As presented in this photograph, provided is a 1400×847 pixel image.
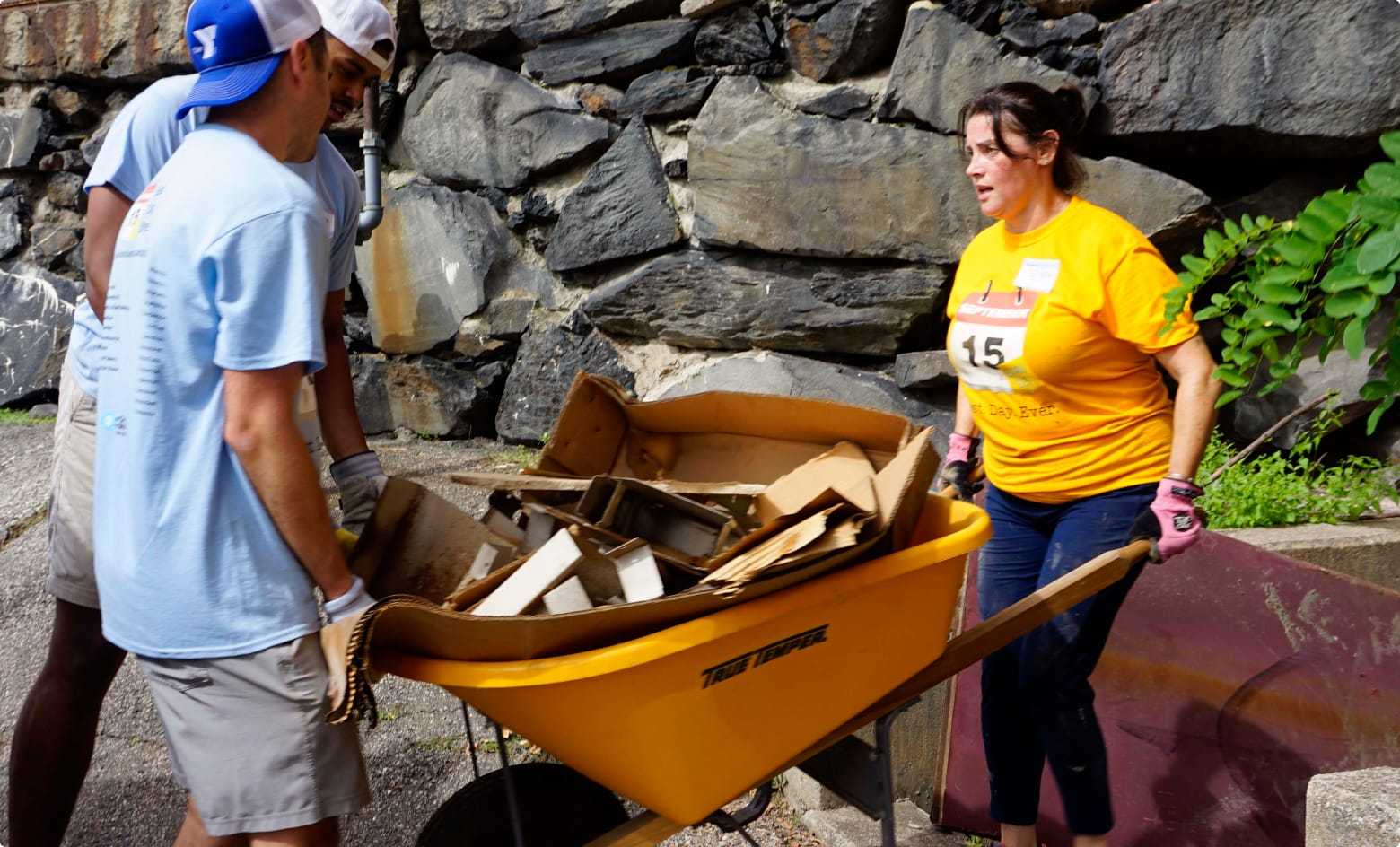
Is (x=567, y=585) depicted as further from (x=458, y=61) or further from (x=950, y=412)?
(x=458, y=61)

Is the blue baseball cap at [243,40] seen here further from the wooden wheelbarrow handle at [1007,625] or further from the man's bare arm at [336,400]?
the wooden wheelbarrow handle at [1007,625]

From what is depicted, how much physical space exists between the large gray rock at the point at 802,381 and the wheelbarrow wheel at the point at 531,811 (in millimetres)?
1757

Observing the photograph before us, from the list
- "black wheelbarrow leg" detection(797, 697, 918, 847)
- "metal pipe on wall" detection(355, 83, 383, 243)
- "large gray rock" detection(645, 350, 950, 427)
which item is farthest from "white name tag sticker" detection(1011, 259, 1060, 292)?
"metal pipe on wall" detection(355, 83, 383, 243)

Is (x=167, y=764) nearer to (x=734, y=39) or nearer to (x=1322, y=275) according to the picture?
(x=734, y=39)

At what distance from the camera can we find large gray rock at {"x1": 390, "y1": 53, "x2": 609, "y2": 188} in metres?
4.26

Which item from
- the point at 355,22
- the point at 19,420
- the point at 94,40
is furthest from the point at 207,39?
the point at 19,420

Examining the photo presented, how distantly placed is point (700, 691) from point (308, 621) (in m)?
0.54

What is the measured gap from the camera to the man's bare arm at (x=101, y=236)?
85.0 inches

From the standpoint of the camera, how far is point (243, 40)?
5.17 feet

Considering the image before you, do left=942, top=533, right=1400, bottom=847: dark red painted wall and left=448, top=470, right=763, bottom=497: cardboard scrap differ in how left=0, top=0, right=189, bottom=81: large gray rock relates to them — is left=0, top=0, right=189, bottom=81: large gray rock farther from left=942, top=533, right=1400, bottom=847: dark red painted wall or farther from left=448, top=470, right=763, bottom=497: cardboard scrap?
left=942, top=533, right=1400, bottom=847: dark red painted wall

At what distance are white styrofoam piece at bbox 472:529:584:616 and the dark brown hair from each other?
4.15 feet

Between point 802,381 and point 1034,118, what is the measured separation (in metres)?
1.58

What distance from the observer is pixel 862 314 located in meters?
3.68

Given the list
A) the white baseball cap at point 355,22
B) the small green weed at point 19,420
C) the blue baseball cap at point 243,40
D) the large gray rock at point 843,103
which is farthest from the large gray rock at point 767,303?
the small green weed at point 19,420
